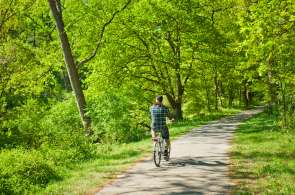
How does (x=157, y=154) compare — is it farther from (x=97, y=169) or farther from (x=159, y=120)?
(x=97, y=169)

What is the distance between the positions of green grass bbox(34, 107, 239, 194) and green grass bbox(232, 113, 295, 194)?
3811 millimetres

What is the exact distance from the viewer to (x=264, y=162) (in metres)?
15.4

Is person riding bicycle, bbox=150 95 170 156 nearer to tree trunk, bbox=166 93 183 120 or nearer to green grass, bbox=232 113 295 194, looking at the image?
green grass, bbox=232 113 295 194

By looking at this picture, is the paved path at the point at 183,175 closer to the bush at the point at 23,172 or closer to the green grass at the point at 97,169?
the green grass at the point at 97,169

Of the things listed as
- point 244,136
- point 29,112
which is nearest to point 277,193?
point 244,136

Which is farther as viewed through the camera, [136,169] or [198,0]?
[198,0]

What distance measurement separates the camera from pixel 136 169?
15852mm

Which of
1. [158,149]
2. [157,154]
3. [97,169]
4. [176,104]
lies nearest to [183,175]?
[157,154]

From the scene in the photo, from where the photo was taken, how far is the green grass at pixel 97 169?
13499mm

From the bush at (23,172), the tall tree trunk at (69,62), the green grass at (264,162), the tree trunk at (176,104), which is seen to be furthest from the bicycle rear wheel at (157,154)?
the tree trunk at (176,104)

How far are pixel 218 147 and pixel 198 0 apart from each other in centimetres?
1967

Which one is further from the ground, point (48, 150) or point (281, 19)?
point (281, 19)

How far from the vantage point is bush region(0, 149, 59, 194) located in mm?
13784

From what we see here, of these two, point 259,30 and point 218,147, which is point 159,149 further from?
point 259,30
